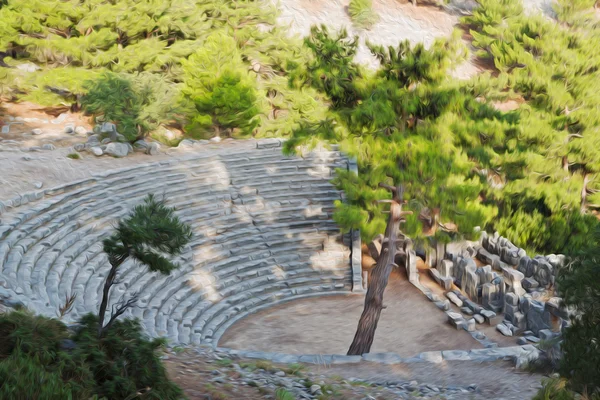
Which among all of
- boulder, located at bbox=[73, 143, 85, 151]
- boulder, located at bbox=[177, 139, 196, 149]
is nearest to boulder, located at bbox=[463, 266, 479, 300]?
boulder, located at bbox=[177, 139, 196, 149]

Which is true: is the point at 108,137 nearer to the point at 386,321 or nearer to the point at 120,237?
the point at 386,321

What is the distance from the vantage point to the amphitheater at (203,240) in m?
11.1

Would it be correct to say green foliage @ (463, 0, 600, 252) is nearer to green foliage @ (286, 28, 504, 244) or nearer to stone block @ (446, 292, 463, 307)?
stone block @ (446, 292, 463, 307)

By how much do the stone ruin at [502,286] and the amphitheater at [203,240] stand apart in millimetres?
2712

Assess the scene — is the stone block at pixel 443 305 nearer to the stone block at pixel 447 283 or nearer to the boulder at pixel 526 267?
the stone block at pixel 447 283

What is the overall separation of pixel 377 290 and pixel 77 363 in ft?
24.4

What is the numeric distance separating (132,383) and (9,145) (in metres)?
13.9

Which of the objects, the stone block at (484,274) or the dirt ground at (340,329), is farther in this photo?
the stone block at (484,274)

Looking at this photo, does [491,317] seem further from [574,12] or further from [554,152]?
[574,12]

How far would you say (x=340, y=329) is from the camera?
14336 millimetres

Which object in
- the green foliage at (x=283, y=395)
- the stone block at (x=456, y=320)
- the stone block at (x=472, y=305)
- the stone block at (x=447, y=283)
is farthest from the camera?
the stone block at (x=447, y=283)

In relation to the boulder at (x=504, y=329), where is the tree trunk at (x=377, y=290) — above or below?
above

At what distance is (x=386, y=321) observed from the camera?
14805 mm

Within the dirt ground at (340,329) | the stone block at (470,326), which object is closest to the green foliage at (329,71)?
the dirt ground at (340,329)
